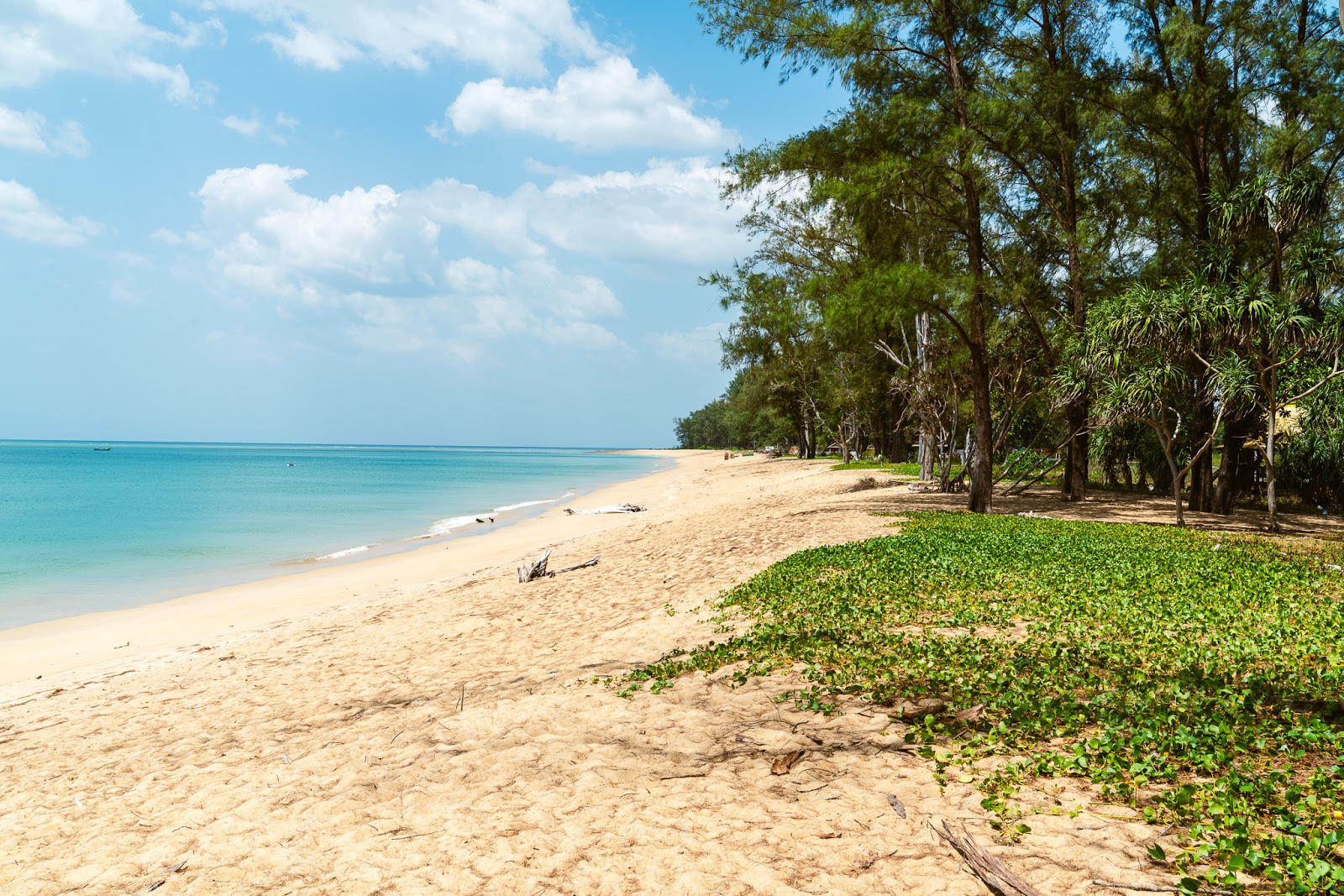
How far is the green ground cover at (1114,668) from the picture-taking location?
12.6 feet

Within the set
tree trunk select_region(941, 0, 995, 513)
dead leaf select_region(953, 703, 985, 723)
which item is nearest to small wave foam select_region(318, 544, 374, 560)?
tree trunk select_region(941, 0, 995, 513)

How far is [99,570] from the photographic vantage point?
1973cm

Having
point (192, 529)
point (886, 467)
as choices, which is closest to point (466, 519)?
point (192, 529)

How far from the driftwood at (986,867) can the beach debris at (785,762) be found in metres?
1.09

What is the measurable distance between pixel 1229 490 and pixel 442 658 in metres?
18.7

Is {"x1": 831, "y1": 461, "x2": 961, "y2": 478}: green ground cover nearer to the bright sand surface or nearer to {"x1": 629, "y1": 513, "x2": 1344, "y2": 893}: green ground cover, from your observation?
{"x1": 629, "y1": 513, "x2": 1344, "y2": 893}: green ground cover

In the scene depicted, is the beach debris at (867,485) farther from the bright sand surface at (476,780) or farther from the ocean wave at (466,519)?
the bright sand surface at (476,780)

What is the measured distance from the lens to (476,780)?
205 inches

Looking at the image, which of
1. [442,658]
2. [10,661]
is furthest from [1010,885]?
[10,661]

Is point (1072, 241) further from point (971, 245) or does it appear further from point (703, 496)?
point (703, 496)

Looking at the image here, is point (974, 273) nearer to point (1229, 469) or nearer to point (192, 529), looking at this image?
point (1229, 469)

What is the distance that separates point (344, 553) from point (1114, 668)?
21264 millimetres

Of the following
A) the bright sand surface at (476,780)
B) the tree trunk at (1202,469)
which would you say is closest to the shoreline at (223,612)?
the bright sand surface at (476,780)

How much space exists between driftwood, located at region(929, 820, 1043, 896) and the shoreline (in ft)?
33.8
